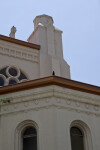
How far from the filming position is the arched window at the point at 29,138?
343 inches

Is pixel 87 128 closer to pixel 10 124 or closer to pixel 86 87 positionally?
pixel 86 87

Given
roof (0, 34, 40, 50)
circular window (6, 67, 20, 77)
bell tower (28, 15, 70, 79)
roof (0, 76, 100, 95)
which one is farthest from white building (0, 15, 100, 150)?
roof (0, 34, 40, 50)

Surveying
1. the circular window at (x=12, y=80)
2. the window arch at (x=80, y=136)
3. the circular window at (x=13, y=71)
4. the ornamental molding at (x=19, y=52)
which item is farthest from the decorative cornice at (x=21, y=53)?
the window arch at (x=80, y=136)

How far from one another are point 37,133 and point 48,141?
0.60 m

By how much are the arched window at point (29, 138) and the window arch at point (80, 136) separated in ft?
4.48

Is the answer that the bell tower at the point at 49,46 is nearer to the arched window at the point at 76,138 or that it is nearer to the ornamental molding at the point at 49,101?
the ornamental molding at the point at 49,101

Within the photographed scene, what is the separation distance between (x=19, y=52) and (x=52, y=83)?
295 inches

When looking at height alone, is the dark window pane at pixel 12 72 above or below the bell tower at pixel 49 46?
below

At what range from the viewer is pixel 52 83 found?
9.05 meters

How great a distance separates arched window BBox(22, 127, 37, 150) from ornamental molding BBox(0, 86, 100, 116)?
30.0 inches

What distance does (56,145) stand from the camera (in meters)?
7.94

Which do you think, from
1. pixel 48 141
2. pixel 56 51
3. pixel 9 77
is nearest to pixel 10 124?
pixel 48 141

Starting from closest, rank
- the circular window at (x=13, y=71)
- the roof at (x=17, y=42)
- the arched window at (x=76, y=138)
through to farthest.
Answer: the arched window at (x=76, y=138), the circular window at (x=13, y=71), the roof at (x=17, y=42)

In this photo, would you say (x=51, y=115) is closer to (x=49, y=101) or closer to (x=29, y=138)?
(x=49, y=101)
